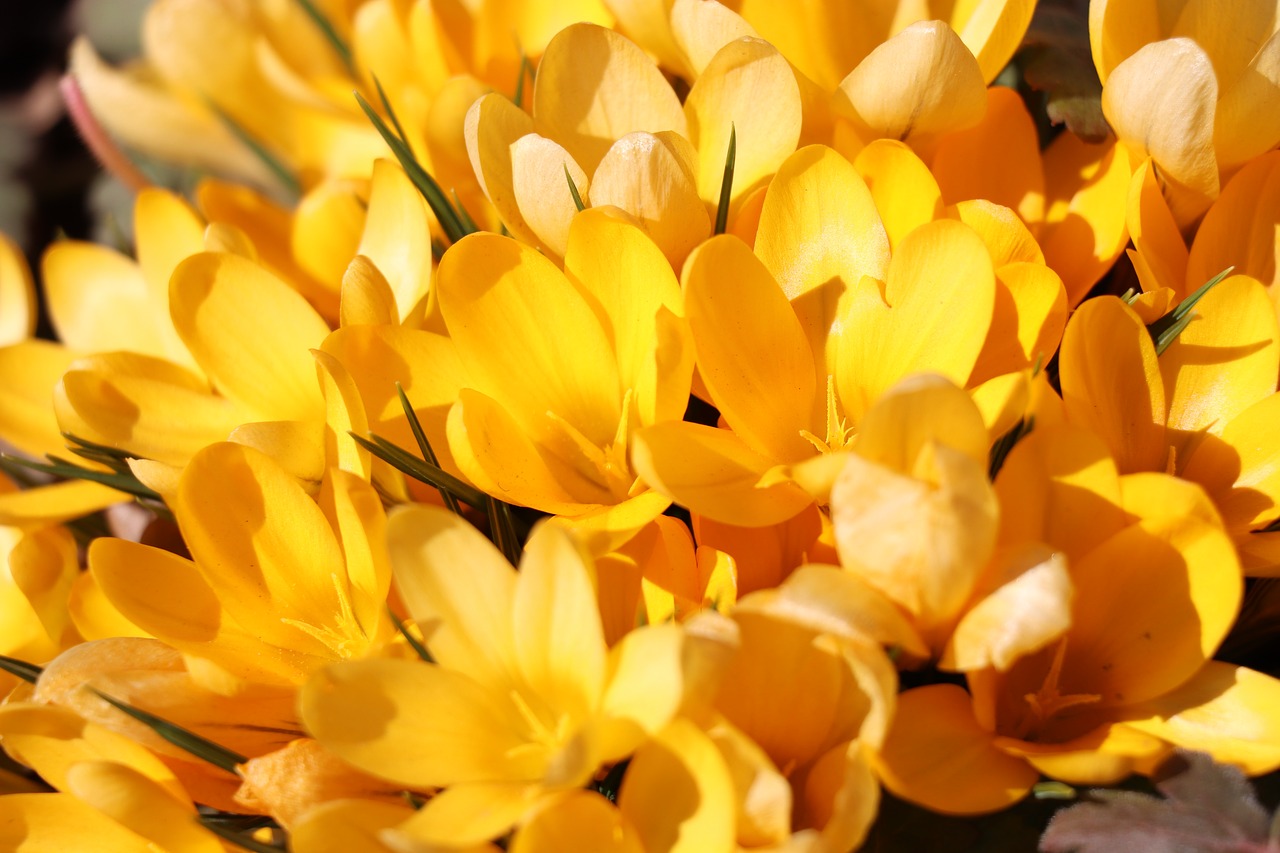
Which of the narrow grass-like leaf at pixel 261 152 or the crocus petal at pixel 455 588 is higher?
the narrow grass-like leaf at pixel 261 152

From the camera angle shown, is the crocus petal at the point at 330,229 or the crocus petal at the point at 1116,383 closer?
the crocus petal at the point at 1116,383

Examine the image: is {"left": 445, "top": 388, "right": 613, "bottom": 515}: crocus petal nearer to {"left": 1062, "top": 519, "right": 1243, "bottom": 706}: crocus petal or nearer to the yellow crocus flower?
the yellow crocus flower

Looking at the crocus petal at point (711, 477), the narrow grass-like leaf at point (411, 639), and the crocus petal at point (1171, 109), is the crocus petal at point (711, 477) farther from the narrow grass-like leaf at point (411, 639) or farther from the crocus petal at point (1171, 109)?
the crocus petal at point (1171, 109)

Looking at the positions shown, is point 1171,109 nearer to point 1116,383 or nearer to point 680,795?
point 1116,383

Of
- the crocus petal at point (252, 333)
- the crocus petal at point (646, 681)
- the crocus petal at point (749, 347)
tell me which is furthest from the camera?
the crocus petal at point (252, 333)

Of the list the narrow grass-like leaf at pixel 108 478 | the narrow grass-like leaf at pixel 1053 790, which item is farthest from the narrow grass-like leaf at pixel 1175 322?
the narrow grass-like leaf at pixel 108 478

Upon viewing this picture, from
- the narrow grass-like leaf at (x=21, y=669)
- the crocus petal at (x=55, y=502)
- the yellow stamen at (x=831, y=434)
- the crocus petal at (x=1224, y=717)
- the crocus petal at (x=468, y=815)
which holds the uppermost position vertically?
the yellow stamen at (x=831, y=434)

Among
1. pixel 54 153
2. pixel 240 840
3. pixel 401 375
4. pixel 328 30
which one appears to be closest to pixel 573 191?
pixel 401 375
